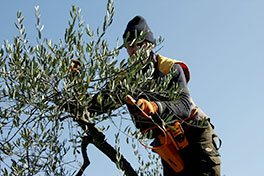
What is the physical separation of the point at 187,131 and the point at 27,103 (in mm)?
1956

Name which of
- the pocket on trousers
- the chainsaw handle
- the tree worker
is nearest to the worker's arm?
the tree worker

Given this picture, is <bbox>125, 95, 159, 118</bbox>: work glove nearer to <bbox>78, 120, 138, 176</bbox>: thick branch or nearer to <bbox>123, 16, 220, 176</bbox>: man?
<bbox>123, 16, 220, 176</bbox>: man

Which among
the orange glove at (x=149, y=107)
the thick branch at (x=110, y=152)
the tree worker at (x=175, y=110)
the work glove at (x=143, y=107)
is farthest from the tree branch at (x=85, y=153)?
the orange glove at (x=149, y=107)

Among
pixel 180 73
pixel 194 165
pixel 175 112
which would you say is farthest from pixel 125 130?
pixel 194 165

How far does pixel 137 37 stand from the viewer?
14.9ft

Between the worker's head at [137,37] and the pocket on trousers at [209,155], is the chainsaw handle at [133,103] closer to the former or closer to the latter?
the worker's head at [137,37]

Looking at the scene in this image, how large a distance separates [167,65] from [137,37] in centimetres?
62

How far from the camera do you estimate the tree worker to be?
4.58 metres

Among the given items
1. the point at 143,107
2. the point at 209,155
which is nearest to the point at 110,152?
the point at 143,107

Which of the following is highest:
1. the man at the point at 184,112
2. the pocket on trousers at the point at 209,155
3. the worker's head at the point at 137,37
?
the worker's head at the point at 137,37

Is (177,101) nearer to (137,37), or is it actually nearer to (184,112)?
(184,112)

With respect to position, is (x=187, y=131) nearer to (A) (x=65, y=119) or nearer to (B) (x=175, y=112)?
(B) (x=175, y=112)

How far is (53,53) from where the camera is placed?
13.6 ft

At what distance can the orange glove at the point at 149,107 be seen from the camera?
449 cm
